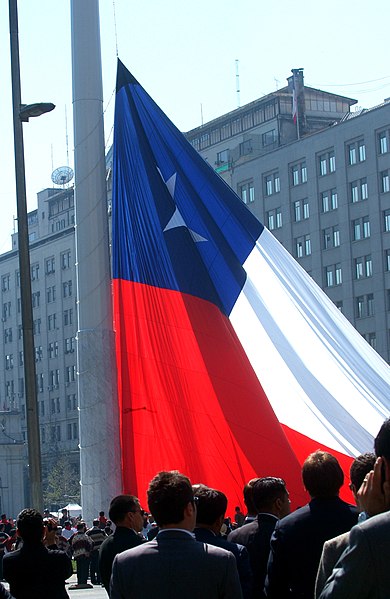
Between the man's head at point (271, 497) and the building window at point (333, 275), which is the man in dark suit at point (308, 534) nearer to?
the man's head at point (271, 497)

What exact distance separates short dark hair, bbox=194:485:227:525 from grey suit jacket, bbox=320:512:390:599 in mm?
3030

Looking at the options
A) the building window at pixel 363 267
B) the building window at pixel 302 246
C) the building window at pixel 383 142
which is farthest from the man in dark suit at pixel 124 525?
the building window at pixel 302 246

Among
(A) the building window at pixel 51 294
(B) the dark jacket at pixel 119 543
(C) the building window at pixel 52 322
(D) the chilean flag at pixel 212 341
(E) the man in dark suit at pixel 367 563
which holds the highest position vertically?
(A) the building window at pixel 51 294

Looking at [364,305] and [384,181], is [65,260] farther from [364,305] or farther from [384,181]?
[384,181]

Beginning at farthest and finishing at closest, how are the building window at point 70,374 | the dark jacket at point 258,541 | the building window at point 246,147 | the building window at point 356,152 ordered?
the building window at point 70,374 → the building window at point 246,147 → the building window at point 356,152 → the dark jacket at point 258,541

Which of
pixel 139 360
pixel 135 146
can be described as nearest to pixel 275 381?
pixel 139 360

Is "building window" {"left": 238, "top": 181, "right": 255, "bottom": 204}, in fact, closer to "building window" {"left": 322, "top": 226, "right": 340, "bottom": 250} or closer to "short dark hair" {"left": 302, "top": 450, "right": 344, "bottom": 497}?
"building window" {"left": 322, "top": 226, "right": 340, "bottom": 250}

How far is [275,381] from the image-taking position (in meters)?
13.9

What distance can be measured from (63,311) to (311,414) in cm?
9772

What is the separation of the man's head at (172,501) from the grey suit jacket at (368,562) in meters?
1.69

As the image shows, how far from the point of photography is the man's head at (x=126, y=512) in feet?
24.9

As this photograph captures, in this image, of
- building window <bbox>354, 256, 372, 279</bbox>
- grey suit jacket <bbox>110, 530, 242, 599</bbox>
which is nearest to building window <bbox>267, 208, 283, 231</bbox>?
building window <bbox>354, 256, 372, 279</bbox>

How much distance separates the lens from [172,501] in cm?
509

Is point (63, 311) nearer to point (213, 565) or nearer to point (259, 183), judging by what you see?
point (259, 183)
